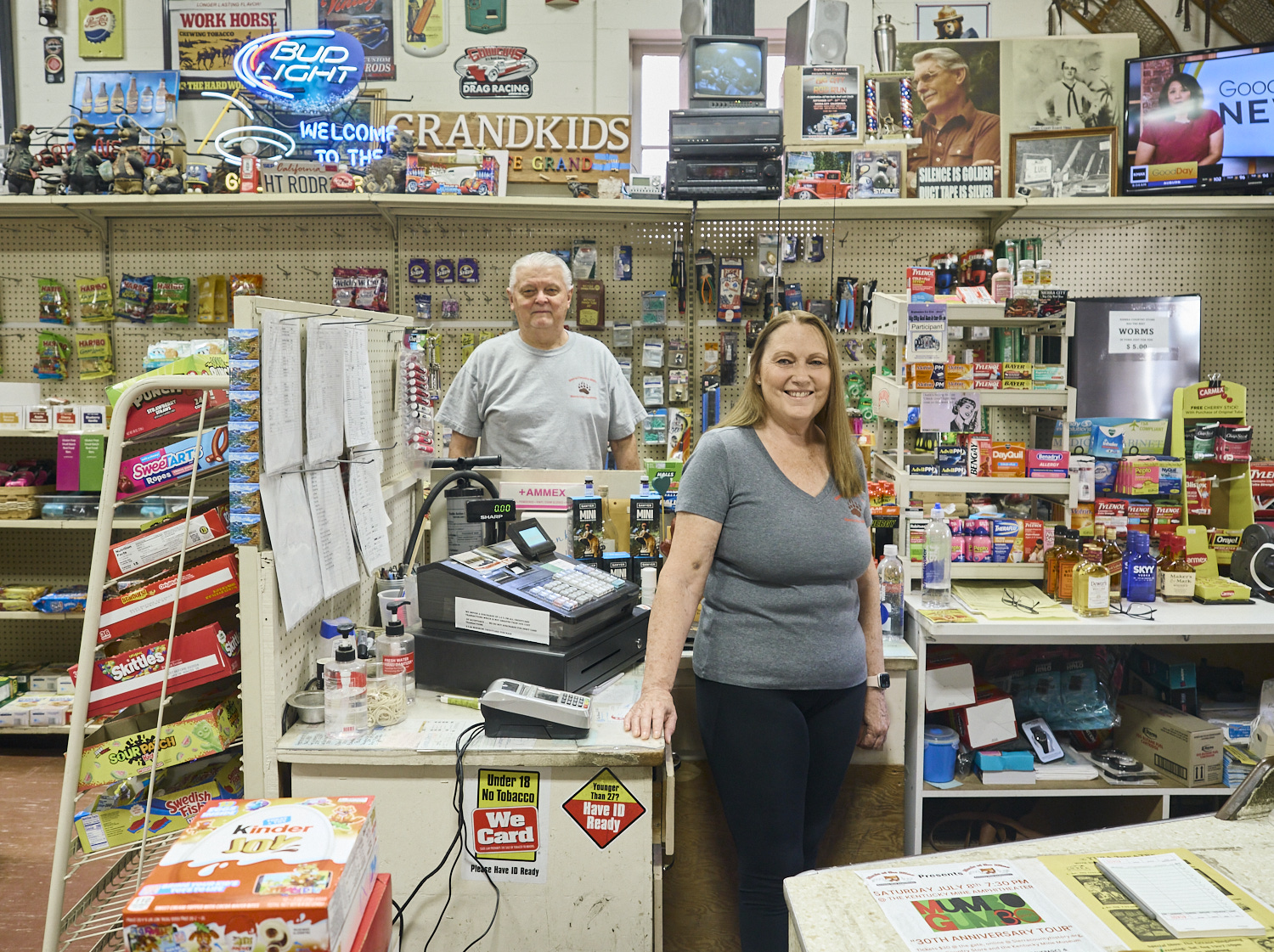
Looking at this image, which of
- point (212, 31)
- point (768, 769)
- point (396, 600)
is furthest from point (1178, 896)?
point (212, 31)

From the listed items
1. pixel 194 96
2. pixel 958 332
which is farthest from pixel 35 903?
pixel 194 96

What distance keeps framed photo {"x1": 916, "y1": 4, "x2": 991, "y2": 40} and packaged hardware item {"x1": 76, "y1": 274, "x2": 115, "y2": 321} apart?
4311 millimetres

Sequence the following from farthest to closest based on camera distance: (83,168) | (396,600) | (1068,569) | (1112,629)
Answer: (83,168)
(1068,569)
(1112,629)
(396,600)

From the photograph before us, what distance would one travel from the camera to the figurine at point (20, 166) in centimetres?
414

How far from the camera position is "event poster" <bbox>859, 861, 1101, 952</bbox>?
3.76 feet

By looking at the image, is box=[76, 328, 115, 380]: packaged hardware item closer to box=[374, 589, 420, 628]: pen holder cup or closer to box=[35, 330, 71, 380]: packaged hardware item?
box=[35, 330, 71, 380]: packaged hardware item

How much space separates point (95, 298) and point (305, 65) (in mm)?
1498

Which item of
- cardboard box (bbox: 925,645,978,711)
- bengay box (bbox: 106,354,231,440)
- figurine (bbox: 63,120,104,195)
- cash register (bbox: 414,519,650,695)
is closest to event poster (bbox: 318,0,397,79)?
figurine (bbox: 63,120,104,195)

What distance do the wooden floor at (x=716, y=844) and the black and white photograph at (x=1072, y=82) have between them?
10.7 ft

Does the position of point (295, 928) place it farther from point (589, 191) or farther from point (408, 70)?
point (408, 70)

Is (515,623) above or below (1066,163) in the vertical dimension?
below

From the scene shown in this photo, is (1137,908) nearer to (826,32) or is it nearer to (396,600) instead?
(396,600)

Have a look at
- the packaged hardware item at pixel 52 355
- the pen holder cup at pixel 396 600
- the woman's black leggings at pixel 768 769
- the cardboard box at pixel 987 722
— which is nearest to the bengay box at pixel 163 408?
the pen holder cup at pixel 396 600

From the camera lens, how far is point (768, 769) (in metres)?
1.90
